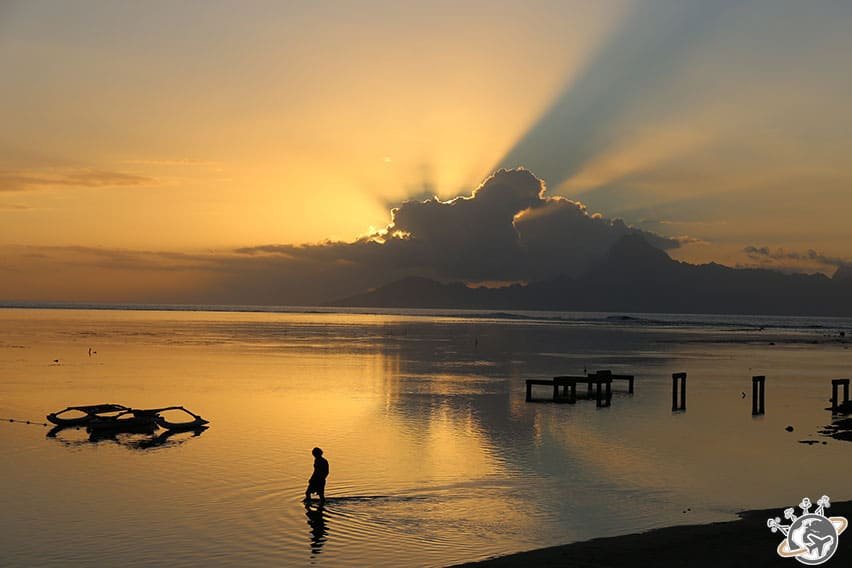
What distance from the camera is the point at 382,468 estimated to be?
31.1 meters

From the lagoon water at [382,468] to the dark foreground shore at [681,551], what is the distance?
5.32ft

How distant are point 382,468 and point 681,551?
14590 millimetres

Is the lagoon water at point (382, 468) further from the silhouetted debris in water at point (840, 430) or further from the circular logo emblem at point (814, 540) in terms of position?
the circular logo emblem at point (814, 540)

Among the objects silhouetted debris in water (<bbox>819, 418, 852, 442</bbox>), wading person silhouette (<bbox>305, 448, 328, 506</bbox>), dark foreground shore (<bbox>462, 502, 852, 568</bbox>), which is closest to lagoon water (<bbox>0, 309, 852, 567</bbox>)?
wading person silhouette (<bbox>305, 448, 328, 506</bbox>)

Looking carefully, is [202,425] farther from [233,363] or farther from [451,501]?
[233,363]

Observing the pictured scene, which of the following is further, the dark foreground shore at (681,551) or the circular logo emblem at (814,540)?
the dark foreground shore at (681,551)

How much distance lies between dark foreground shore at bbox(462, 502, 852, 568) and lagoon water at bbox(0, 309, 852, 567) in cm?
162

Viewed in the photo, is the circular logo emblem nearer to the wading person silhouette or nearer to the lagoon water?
the lagoon water

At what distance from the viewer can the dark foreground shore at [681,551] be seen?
57.2ft

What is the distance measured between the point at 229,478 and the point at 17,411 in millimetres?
22333

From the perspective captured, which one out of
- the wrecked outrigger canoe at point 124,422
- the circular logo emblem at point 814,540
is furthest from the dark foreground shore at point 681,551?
the wrecked outrigger canoe at point 124,422

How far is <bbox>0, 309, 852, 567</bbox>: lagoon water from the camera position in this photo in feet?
71.1

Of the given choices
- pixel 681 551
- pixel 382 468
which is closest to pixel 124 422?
pixel 382 468

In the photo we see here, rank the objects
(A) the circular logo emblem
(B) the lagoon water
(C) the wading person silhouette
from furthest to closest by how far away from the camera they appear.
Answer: (C) the wading person silhouette → (B) the lagoon water → (A) the circular logo emblem
